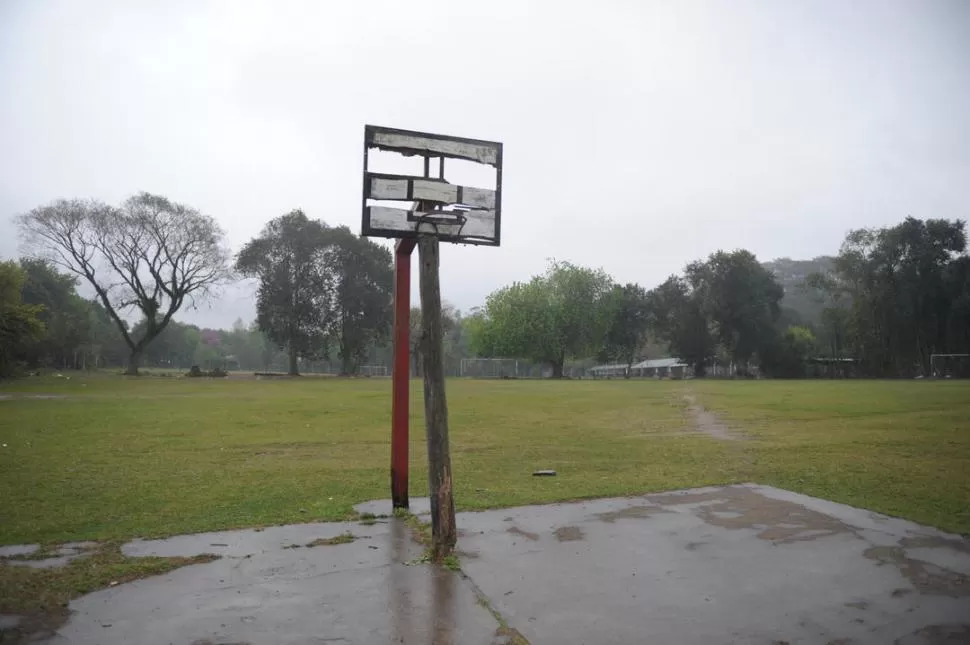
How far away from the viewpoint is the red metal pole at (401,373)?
6.46 m

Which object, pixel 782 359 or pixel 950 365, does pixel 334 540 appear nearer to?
pixel 950 365

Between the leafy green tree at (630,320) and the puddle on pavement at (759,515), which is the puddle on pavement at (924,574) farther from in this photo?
the leafy green tree at (630,320)

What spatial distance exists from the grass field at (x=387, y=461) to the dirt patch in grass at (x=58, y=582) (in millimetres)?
923

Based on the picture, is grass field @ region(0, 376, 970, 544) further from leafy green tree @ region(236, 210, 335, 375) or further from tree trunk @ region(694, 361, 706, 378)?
tree trunk @ region(694, 361, 706, 378)

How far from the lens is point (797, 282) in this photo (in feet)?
314

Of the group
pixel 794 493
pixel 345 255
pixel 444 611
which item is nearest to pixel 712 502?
pixel 794 493

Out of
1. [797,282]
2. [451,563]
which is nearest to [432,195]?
[451,563]

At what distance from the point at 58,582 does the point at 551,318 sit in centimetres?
6593

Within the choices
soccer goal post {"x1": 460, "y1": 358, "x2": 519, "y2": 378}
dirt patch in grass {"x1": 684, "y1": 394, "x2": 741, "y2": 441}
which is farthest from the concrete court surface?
soccer goal post {"x1": 460, "y1": 358, "x2": 519, "y2": 378}

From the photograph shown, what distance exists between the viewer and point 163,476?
9148 mm

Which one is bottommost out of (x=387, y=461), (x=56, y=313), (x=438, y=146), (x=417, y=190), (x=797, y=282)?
(x=387, y=461)

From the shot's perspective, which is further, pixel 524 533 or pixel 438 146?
pixel 438 146

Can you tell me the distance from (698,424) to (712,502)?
33.4 feet

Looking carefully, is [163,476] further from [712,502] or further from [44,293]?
[44,293]
